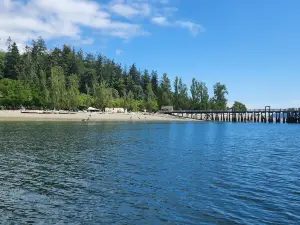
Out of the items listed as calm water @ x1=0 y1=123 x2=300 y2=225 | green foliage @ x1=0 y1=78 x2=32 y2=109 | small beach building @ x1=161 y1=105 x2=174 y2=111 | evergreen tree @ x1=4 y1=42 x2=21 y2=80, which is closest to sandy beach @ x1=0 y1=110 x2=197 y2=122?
green foliage @ x1=0 y1=78 x2=32 y2=109

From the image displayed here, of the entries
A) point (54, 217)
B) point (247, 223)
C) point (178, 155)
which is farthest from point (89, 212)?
point (178, 155)

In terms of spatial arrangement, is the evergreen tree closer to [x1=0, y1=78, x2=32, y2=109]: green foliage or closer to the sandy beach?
[x1=0, y1=78, x2=32, y2=109]: green foliage

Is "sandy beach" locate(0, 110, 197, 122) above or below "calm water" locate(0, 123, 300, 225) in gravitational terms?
above

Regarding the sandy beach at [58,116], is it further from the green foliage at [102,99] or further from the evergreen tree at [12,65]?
the evergreen tree at [12,65]

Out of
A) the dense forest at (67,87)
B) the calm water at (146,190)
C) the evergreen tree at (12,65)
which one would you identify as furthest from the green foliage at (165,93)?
the calm water at (146,190)

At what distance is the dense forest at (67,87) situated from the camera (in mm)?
121938

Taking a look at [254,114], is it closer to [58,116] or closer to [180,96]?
[180,96]

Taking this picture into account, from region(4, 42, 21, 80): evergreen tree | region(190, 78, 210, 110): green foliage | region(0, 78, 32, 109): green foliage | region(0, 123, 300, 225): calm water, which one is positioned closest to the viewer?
region(0, 123, 300, 225): calm water

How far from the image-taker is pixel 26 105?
122 metres

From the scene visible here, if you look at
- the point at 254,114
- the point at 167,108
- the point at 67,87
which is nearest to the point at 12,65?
the point at 67,87

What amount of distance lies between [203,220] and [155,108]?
6372 inches

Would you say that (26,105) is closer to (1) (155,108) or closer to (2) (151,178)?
(1) (155,108)

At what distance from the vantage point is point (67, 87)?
500 ft

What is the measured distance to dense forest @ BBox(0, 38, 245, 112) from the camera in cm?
12194
